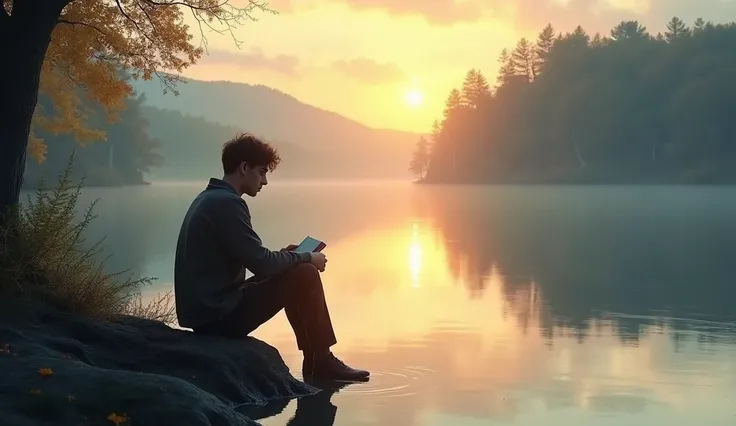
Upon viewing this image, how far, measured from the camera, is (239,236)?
5488 millimetres

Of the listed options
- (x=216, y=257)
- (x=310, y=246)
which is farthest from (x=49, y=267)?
(x=310, y=246)

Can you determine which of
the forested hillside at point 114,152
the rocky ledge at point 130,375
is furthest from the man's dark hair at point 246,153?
the forested hillside at point 114,152

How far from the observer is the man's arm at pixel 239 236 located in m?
5.49

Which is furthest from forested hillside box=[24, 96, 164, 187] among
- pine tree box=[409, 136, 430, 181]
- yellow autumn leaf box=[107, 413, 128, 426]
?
yellow autumn leaf box=[107, 413, 128, 426]

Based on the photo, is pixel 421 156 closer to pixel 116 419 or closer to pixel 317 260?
pixel 317 260

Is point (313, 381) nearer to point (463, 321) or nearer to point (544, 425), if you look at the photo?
point (544, 425)

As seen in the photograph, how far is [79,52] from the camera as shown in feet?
29.6

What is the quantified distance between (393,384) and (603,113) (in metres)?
83.0

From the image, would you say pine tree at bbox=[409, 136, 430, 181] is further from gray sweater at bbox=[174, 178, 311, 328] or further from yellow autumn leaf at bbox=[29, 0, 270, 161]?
gray sweater at bbox=[174, 178, 311, 328]

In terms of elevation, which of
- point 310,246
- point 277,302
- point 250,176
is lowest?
point 277,302

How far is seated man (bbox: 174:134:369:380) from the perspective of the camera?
5523 mm

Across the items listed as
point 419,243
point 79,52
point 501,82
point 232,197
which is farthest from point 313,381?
point 501,82

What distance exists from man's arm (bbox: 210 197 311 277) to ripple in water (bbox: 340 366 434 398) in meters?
0.93

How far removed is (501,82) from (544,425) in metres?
102
